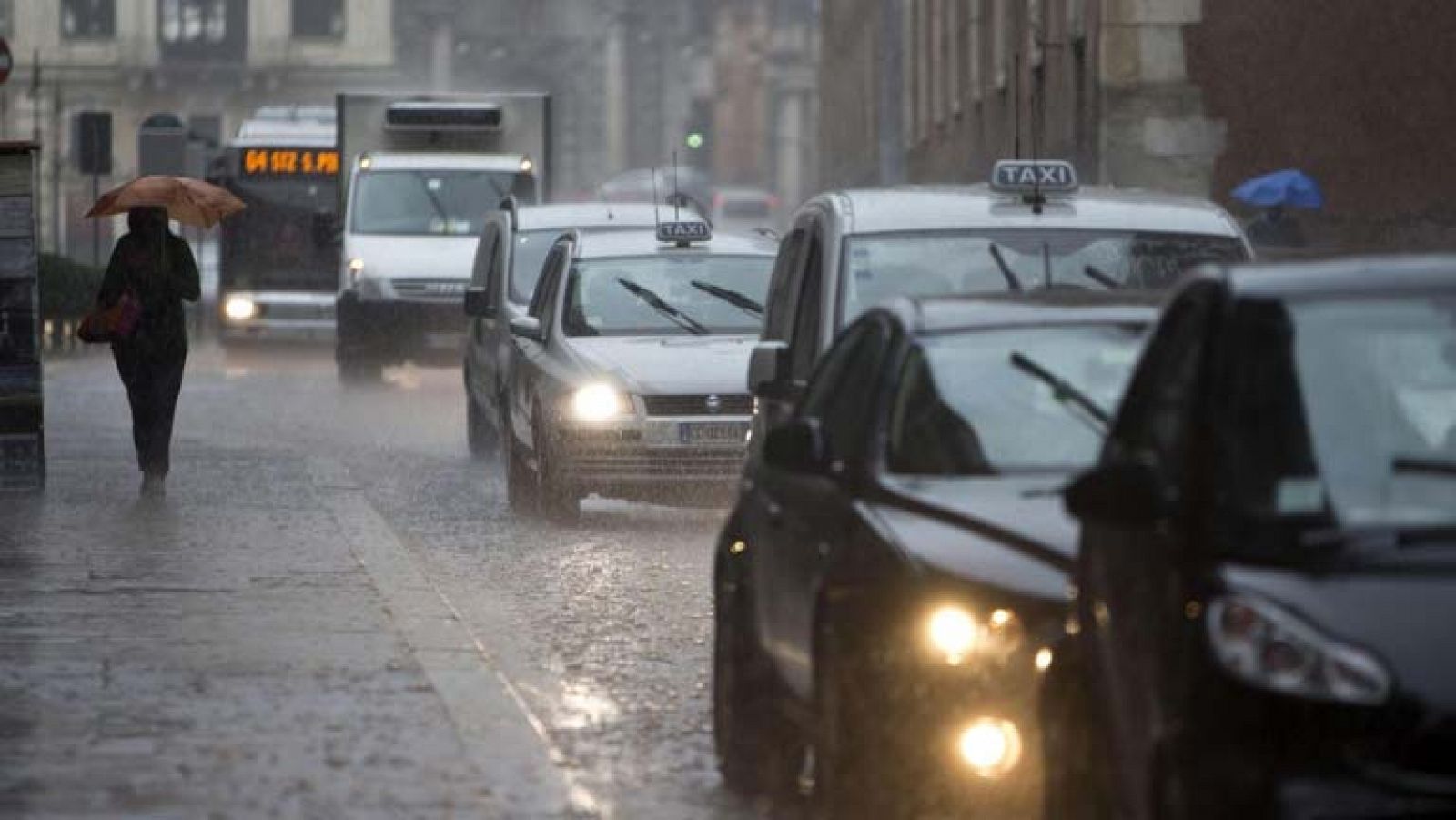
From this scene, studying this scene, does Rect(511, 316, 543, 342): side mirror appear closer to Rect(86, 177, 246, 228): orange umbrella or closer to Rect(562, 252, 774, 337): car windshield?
Rect(562, 252, 774, 337): car windshield

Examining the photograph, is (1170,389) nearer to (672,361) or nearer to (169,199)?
(672,361)

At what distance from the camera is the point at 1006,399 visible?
32.5 feet

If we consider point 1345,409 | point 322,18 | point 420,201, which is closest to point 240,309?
point 420,201

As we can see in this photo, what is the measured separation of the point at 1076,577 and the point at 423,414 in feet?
89.2

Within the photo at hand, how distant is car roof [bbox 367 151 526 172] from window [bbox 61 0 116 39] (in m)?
64.9

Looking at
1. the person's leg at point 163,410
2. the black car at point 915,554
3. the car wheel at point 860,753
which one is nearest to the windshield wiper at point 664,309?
the person's leg at point 163,410

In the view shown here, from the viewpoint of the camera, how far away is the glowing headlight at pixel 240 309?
47.4m

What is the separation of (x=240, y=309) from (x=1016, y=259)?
34.4m

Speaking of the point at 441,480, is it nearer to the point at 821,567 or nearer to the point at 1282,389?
the point at 821,567

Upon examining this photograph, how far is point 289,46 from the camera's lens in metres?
105

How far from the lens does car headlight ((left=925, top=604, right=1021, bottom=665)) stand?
8758 mm

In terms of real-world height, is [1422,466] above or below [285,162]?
above

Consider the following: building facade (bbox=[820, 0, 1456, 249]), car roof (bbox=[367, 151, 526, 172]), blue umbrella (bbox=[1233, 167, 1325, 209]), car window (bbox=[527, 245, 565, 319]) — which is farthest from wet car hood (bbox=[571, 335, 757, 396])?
car roof (bbox=[367, 151, 526, 172])

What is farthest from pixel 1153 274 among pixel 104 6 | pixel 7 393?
pixel 104 6
